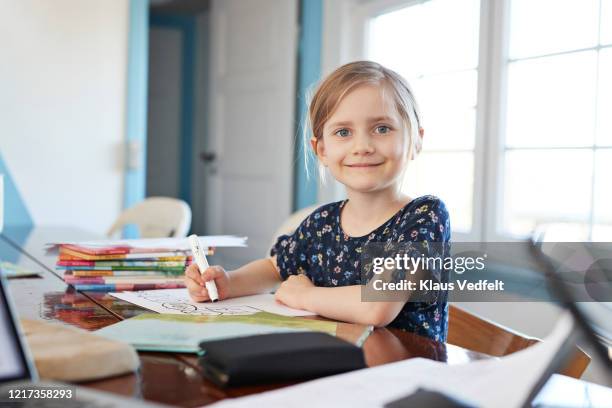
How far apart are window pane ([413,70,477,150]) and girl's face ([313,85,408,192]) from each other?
5.56 feet

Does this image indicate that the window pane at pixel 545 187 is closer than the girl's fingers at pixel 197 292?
No

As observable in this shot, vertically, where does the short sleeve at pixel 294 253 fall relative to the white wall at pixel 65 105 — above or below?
below

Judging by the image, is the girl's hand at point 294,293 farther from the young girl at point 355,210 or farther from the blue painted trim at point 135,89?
the blue painted trim at point 135,89

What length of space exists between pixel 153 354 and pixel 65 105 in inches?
108

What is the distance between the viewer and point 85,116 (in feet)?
10.5

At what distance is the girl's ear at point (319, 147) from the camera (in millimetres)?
1227

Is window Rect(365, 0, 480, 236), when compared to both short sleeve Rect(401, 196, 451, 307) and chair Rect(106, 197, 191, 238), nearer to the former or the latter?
chair Rect(106, 197, 191, 238)

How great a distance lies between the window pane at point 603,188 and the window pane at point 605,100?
0.05m

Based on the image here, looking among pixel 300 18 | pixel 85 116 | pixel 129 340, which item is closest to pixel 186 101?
pixel 300 18

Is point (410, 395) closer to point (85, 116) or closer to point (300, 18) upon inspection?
point (85, 116)

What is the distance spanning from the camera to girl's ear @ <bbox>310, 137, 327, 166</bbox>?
123 centimetres

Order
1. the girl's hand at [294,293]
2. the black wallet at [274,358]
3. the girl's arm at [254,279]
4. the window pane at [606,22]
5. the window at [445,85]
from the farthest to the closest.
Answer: the window at [445,85]
the window pane at [606,22]
the girl's arm at [254,279]
the girl's hand at [294,293]
the black wallet at [274,358]

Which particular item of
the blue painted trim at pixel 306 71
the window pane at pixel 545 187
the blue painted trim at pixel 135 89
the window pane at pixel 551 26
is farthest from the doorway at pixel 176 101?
the window pane at pixel 551 26

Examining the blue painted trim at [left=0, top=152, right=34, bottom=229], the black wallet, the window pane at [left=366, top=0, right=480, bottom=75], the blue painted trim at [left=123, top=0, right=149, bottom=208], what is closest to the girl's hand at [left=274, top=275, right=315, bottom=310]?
the black wallet
